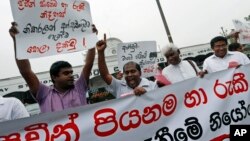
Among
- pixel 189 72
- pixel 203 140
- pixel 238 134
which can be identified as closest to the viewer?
pixel 238 134

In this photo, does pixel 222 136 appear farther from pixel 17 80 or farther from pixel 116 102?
pixel 17 80

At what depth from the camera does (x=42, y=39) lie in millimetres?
3438

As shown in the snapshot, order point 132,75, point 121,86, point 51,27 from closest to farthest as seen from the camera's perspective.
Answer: point 51,27 → point 132,75 → point 121,86

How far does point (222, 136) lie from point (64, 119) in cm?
163

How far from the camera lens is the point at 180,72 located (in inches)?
181

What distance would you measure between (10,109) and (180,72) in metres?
2.24

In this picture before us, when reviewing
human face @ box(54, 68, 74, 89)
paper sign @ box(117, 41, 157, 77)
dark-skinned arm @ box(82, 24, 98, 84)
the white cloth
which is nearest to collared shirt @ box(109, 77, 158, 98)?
dark-skinned arm @ box(82, 24, 98, 84)

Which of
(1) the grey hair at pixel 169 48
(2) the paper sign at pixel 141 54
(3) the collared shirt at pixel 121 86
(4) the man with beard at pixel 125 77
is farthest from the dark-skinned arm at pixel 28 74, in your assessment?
(2) the paper sign at pixel 141 54

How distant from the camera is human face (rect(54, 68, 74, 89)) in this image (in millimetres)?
3426

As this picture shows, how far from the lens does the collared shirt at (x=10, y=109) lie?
3.25 metres

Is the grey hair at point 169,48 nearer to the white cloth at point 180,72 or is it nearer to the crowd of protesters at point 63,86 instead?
the white cloth at point 180,72

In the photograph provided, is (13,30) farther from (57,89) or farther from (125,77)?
(125,77)

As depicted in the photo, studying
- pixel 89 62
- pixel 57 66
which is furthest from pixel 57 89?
pixel 89 62

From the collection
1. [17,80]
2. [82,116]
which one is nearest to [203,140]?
[82,116]
